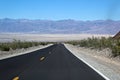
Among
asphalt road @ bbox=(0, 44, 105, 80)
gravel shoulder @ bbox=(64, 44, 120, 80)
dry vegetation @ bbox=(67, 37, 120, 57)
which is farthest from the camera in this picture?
dry vegetation @ bbox=(67, 37, 120, 57)

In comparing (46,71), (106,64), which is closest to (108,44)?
(106,64)

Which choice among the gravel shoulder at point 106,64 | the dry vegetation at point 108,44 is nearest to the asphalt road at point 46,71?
the gravel shoulder at point 106,64

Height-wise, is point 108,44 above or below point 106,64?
above

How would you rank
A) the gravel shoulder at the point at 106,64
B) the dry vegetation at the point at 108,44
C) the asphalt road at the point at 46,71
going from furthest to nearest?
the dry vegetation at the point at 108,44
the gravel shoulder at the point at 106,64
the asphalt road at the point at 46,71

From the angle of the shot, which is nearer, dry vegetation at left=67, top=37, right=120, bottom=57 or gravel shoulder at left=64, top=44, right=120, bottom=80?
gravel shoulder at left=64, top=44, right=120, bottom=80

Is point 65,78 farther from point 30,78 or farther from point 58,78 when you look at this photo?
point 30,78

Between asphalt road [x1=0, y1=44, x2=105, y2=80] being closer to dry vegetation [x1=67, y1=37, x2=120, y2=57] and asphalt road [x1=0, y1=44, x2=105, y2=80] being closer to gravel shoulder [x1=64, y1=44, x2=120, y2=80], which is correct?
gravel shoulder [x1=64, y1=44, x2=120, y2=80]

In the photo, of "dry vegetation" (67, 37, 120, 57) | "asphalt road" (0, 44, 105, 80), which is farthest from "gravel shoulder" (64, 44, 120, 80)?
"dry vegetation" (67, 37, 120, 57)

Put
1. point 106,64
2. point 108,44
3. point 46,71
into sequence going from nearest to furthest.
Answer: point 46,71, point 106,64, point 108,44

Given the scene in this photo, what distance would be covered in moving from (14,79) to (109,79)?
380cm

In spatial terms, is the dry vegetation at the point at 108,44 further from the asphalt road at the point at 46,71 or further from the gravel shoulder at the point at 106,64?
the asphalt road at the point at 46,71

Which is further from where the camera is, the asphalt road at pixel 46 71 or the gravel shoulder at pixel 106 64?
the gravel shoulder at pixel 106 64

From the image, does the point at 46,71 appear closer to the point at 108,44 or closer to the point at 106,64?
the point at 106,64

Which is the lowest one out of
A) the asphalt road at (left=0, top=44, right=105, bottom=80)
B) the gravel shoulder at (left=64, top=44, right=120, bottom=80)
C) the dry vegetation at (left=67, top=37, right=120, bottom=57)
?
the gravel shoulder at (left=64, top=44, right=120, bottom=80)
